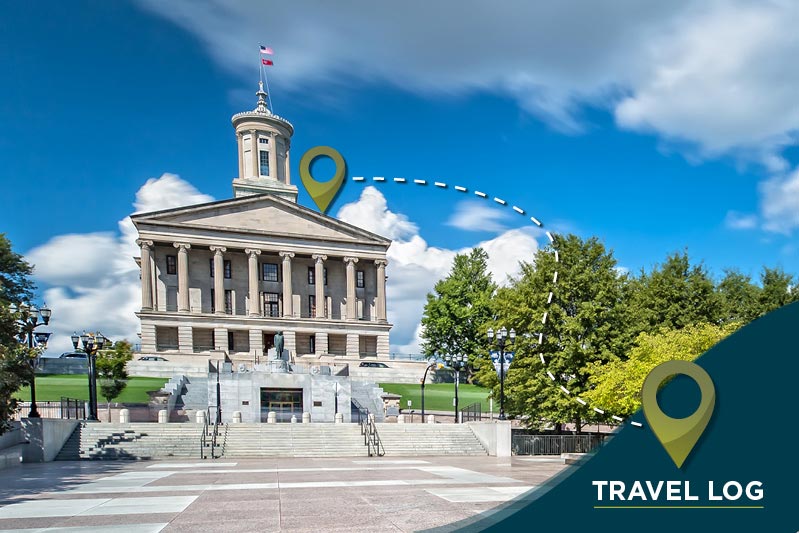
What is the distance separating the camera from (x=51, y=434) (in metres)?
26.8

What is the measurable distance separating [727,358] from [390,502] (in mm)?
9973

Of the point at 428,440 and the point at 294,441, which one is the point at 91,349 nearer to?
the point at 294,441

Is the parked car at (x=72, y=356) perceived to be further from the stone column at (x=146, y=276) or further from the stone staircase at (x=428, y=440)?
the stone staircase at (x=428, y=440)

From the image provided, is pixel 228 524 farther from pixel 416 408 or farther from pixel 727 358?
pixel 416 408

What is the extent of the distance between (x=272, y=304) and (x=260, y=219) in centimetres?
1253

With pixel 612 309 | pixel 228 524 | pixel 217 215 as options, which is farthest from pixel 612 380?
pixel 217 215

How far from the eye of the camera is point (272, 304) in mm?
78188

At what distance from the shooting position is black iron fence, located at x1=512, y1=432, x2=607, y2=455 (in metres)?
29.6

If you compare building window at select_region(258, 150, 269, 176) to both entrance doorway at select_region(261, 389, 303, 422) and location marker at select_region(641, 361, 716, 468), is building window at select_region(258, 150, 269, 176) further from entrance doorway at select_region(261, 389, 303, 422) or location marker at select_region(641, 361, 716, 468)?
location marker at select_region(641, 361, 716, 468)

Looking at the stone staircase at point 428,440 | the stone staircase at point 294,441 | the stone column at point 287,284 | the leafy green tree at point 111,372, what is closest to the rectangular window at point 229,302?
the stone column at point 287,284

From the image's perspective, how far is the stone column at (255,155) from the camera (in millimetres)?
83938

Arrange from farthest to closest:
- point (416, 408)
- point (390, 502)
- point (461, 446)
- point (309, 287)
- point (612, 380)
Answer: point (309, 287) < point (416, 408) < point (461, 446) < point (612, 380) < point (390, 502)

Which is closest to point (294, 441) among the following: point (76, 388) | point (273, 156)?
point (76, 388)

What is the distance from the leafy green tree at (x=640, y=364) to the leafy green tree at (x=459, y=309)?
4290 cm
